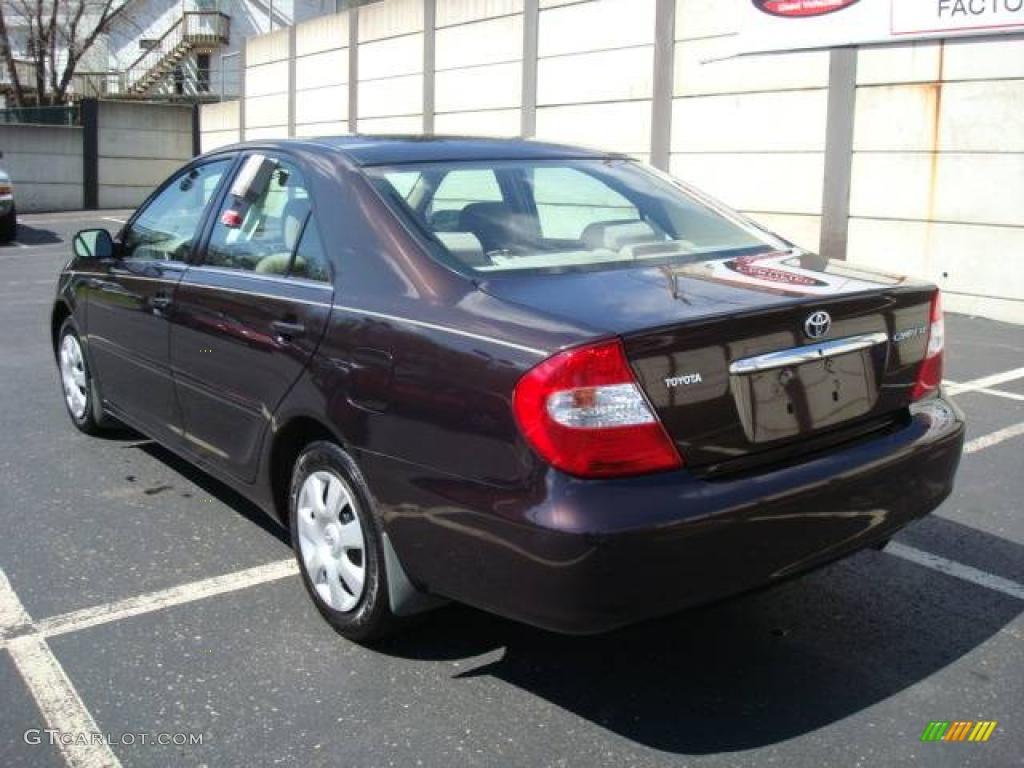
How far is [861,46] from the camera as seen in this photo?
1165 cm

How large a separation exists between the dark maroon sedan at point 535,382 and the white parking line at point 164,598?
35cm

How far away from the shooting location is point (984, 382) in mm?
7641

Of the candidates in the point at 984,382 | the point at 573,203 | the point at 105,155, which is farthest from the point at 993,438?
the point at 105,155

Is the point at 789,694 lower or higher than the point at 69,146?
lower

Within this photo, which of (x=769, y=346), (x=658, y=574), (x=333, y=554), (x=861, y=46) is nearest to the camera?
(x=658, y=574)

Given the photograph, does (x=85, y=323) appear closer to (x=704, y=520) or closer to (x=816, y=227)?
(x=704, y=520)

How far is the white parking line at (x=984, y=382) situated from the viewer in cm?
735

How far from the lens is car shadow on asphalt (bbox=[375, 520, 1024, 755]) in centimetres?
301

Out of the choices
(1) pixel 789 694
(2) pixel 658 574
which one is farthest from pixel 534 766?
(1) pixel 789 694

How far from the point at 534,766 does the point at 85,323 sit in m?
3.64

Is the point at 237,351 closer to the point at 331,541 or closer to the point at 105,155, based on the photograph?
the point at 331,541

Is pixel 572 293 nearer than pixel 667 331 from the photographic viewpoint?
No

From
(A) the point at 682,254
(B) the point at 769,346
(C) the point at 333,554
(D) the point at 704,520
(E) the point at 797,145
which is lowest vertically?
(C) the point at 333,554

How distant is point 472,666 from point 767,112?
10622 millimetres
